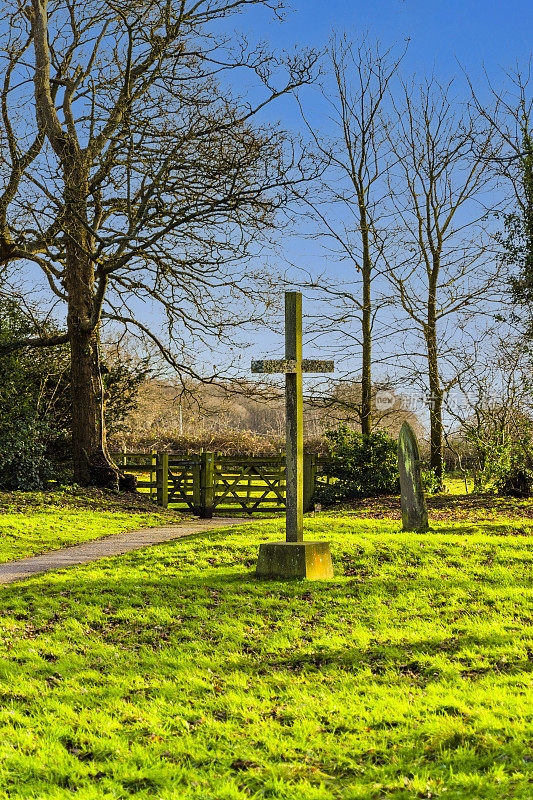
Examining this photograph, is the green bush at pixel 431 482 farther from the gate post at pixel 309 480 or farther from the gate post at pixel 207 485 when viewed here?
the gate post at pixel 207 485

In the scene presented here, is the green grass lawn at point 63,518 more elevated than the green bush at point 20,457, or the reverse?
the green bush at point 20,457

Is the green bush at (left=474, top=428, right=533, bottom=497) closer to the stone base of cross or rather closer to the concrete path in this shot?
the concrete path

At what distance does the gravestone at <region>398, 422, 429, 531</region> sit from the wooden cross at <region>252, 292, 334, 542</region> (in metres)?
4.04

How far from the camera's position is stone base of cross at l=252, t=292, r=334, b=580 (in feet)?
30.2

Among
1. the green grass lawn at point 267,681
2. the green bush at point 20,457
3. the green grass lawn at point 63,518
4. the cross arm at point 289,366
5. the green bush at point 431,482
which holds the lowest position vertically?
the green grass lawn at point 267,681

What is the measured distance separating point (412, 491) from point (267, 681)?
24.7 feet

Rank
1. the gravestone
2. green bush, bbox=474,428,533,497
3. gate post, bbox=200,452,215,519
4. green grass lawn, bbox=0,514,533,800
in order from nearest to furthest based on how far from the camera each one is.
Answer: green grass lawn, bbox=0,514,533,800
the gravestone
green bush, bbox=474,428,533,497
gate post, bbox=200,452,215,519

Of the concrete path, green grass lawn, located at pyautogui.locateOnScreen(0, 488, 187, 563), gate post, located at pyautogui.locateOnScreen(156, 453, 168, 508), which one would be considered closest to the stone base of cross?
the concrete path

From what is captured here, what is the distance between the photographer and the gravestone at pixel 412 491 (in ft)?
42.2

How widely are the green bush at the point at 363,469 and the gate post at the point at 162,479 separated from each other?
4.51 meters

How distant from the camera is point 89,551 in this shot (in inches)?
462

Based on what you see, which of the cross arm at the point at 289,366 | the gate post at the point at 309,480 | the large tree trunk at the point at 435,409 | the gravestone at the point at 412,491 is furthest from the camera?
the large tree trunk at the point at 435,409

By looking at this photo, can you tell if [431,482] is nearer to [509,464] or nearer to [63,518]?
[509,464]

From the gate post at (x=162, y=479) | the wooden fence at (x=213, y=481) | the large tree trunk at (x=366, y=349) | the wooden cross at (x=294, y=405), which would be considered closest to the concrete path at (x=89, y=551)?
the wooden cross at (x=294, y=405)
